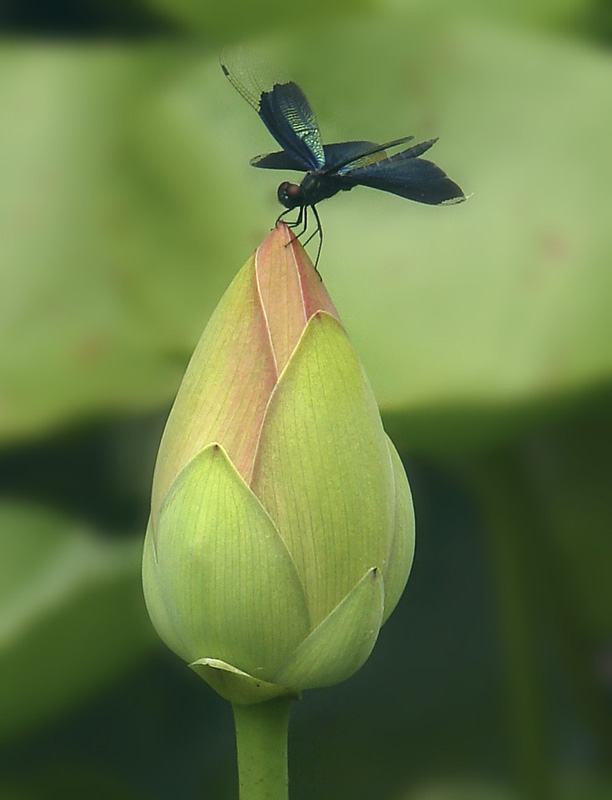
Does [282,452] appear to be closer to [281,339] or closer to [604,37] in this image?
[281,339]

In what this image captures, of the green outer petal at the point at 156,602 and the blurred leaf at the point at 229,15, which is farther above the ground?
the blurred leaf at the point at 229,15

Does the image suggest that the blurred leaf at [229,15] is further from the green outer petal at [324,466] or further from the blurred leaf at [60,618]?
the green outer petal at [324,466]

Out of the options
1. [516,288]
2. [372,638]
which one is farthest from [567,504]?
[372,638]

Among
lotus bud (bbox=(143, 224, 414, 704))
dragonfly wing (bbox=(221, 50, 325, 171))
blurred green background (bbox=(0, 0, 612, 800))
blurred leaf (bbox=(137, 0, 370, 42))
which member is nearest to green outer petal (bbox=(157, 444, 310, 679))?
lotus bud (bbox=(143, 224, 414, 704))

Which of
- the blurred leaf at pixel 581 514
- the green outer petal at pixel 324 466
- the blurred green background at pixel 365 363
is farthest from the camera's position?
the blurred leaf at pixel 581 514

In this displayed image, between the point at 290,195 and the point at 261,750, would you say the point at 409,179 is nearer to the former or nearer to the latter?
the point at 290,195

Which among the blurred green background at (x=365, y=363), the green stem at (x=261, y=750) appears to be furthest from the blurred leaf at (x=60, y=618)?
the green stem at (x=261, y=750)
